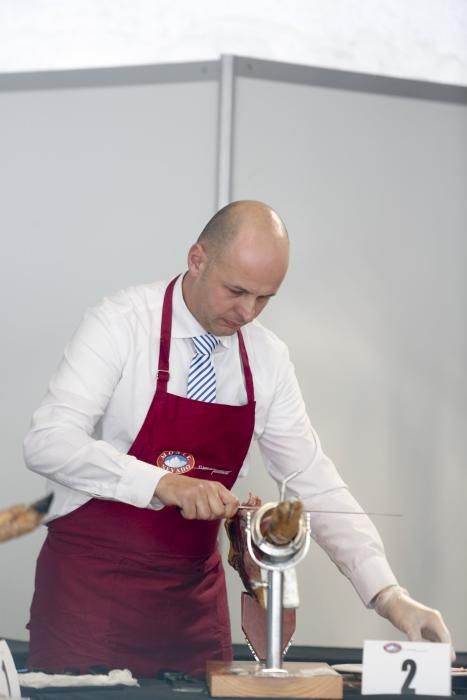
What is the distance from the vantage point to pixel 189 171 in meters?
4.16

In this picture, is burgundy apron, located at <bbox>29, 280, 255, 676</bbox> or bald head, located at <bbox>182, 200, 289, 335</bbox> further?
bald head, located at <bbox>182, 200, 289, 335</bbox>

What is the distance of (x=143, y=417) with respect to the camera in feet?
8.70

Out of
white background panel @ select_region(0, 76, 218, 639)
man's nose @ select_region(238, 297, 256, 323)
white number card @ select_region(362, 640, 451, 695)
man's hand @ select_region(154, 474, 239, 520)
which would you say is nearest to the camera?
white number card @ select_region(362, 640, 451, 695)

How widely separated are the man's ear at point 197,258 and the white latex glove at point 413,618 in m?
0.91

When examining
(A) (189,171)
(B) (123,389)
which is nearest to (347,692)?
(B) (123,389)

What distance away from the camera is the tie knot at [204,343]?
2.73m

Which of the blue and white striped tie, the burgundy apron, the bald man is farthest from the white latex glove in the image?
the blue and white striped tie

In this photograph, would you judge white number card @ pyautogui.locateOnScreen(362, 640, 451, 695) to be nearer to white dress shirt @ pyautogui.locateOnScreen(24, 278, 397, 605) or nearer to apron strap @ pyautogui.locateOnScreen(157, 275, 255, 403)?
white dress shirt @ pyautogui.locateOnScreen(24, 278, 397, 605)

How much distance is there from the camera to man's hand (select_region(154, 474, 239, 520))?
83.1 inches

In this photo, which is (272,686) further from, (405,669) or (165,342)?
(165,342)

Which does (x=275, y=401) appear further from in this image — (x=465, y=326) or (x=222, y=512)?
(x=465, y=326)

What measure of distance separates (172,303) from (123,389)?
0.29 meters

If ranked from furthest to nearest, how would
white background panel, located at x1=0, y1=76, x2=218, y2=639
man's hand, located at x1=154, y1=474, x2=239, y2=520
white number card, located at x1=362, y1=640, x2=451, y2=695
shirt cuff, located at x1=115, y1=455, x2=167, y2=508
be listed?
white background panel, located at x1=0, y1=76, x2=218, y2=639 < shirt cuff, located at x1=115, y1=455, x2=167, y2=508 < man's hand, located at x1=154, y1=474, x2=239, y2=520 < white number card, located at x1=362, y1=640, x2=451, y2=695

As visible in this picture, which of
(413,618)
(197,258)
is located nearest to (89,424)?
(197,258)
